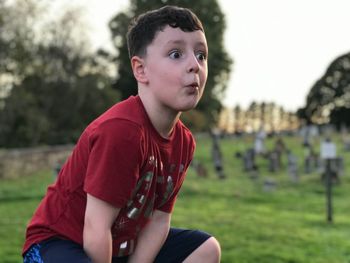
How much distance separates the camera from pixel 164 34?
7.87 ft

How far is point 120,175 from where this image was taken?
2.25 m

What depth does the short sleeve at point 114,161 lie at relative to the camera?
87.8 inches

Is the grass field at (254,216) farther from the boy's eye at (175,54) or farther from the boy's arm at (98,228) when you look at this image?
the boy's eye at (175,54)

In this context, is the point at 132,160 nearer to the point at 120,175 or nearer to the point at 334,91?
the point at 120,175

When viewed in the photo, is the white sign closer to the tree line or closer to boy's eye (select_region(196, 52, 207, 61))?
boy's eye (select_region(196, 52, 207, 61))

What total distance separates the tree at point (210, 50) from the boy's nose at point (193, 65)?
37.6 metres

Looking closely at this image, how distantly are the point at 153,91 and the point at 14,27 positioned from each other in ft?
71.6

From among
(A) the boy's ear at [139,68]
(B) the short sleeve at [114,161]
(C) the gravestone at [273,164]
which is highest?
(A) the boy's ear at [139,68]

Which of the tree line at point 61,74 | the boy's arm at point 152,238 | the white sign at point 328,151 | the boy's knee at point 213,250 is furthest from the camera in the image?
the tree line at point 61,74

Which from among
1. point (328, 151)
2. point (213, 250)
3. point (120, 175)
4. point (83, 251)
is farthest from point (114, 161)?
point (328, 151)

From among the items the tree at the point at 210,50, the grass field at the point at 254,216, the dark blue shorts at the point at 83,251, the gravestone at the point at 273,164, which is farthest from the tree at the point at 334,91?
the dark blue shorts at the point at 83,251

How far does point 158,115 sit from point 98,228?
1.85ft

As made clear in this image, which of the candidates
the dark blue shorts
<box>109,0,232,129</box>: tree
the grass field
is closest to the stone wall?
the grass field

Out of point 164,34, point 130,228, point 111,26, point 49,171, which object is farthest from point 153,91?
point 111,26
